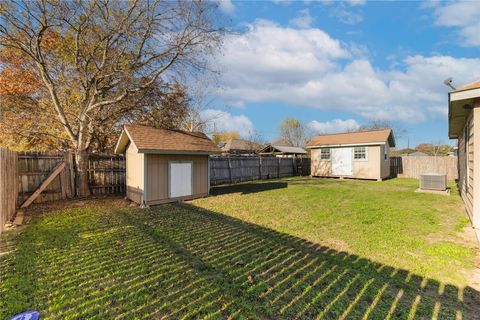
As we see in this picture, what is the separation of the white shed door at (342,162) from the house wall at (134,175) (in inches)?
571

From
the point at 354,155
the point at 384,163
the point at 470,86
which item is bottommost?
the point at 384,163

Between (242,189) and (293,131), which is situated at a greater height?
(293,131)

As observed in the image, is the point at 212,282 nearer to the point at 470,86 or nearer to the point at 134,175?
the point at 470,86

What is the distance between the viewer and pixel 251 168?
16.8m

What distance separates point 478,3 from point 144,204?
41.6 ft

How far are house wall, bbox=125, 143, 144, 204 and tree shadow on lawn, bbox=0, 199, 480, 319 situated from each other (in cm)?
360

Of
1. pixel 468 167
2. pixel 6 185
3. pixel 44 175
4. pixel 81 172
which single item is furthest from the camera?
pixel 81 172

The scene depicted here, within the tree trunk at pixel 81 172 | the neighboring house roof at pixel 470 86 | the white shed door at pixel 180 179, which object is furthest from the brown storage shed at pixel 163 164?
the neighboring house roof at pixel 470 86

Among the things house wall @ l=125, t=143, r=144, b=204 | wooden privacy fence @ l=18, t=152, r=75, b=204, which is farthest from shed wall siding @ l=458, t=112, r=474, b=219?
wooden privacy fence @ l=18, t=152, r=75, b=204

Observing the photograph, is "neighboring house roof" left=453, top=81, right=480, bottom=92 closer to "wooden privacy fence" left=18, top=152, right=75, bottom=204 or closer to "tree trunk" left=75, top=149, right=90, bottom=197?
"tree trunk" left=75, top=149, right=90, bottom=197

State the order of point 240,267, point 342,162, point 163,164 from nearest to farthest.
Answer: point 240,267 → point 163,164 → point 342,162

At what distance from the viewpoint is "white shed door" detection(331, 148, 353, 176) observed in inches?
694

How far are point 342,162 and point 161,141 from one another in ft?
45.8

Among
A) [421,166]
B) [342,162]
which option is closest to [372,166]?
[342,162]
